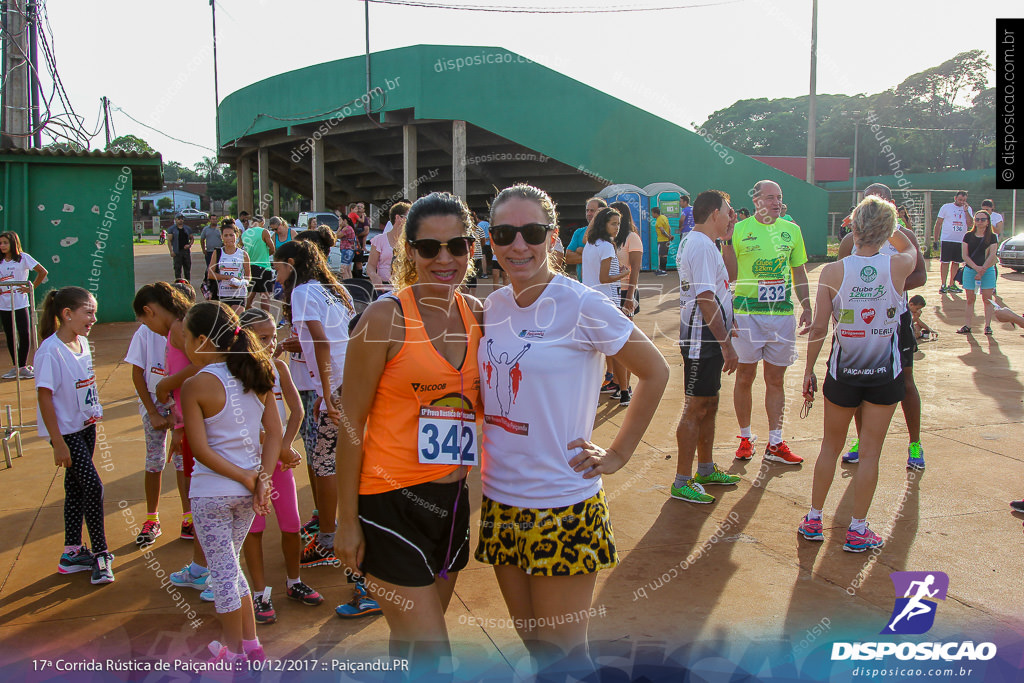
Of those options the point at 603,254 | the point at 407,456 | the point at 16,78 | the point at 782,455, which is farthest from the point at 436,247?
the point at 16,78

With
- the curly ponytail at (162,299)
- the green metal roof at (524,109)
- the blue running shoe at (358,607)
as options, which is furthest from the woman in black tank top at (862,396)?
the green metal roof at (524,109)

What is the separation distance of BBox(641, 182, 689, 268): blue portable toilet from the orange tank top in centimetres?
1833

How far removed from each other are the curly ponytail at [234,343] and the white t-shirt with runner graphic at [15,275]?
23.1ft

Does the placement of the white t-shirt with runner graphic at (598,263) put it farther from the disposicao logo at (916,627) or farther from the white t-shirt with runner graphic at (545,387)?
the white t-shirt with runner graphic at (545,387)

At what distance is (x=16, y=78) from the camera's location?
1177 centimetres

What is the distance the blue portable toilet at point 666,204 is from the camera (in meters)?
20.1

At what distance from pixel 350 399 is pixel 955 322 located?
11918 millimetres

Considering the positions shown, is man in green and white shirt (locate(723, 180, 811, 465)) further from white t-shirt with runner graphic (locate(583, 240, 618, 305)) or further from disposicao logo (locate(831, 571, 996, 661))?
disposicao logo (locate(831, 571, 996, 661))

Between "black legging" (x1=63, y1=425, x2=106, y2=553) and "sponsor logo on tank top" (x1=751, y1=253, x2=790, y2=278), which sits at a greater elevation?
"sponsor logo on tank top" (x1=751, y1=253, x2=790, y2=278)

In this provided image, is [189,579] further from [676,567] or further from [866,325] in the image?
[866,325]

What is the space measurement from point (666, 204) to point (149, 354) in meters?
17.3

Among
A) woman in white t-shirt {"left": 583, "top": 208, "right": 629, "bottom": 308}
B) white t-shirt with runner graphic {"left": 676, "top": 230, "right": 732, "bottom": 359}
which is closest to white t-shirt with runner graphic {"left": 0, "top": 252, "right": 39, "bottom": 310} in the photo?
woman in white t-shirt {"left": 583, "top": 208, "right": 629, "bottom": 308}

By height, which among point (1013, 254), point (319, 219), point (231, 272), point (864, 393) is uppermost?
point (319, 219)

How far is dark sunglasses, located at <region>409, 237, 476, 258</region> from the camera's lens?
2.42m
